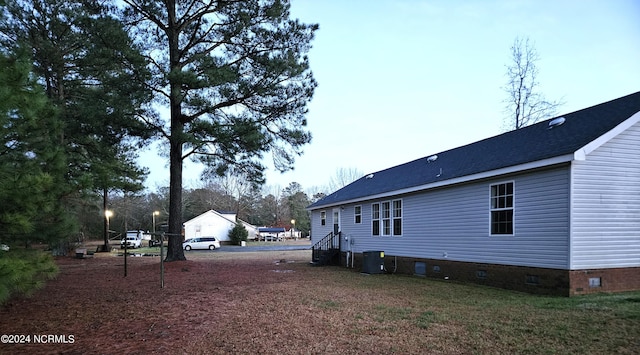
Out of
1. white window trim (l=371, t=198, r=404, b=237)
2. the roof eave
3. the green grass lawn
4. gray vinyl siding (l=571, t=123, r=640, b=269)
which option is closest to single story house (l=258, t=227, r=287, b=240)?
white window trim (l=371, t=198, r=404, b=237)

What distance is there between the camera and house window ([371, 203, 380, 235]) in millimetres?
16156

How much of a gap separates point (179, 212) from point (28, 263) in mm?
12072

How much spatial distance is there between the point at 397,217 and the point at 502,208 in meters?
5.13

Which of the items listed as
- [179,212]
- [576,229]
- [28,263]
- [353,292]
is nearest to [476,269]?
[576,229]

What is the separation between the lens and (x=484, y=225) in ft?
35.0

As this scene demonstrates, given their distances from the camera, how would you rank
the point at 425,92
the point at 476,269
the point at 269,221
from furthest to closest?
the point at 269,221 → the point at 425,92 → the point at 476,269

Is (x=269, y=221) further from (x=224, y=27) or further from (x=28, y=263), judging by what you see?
(x=28, y=263)

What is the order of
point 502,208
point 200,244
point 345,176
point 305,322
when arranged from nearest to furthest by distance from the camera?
1. point 305,322
2. point 502,208
3. point 200,244
4. point 345,176

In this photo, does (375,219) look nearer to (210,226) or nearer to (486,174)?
(486,174)

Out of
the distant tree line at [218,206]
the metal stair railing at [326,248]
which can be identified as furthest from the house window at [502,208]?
the distant tree line at [218,206]

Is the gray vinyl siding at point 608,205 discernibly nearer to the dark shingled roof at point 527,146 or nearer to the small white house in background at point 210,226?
the dark shingled roof at point 527,146

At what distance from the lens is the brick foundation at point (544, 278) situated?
8.27 metres

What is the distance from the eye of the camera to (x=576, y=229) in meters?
8.33

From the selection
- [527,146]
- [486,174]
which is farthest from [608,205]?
[486,174]
